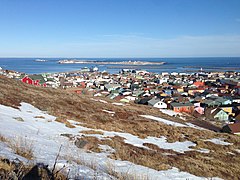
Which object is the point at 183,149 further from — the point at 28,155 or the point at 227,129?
the point at 227,129

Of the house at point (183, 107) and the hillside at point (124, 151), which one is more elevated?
the hillside at point (124, 151)

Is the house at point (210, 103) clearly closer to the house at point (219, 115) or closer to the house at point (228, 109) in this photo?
the house at point (228, 109)

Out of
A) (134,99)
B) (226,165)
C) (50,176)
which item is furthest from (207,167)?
(134,99)

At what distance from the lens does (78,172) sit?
15.6 ft

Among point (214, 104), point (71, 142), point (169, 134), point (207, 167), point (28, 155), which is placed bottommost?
point (214, 104)

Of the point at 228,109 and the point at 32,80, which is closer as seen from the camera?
the point at 32,80

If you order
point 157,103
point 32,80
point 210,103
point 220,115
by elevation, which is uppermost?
point 32,80

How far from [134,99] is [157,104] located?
10.5 metres

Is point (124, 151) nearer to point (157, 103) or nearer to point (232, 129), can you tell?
point (232, 129)

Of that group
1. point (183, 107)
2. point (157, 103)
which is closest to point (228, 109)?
point (183, 107)

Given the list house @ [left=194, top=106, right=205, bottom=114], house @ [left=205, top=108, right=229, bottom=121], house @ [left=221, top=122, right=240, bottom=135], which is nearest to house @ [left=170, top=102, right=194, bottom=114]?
house @ [left=194, top=106, right=205, bottom=114]

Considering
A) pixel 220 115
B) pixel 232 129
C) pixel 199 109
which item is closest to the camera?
pixel 232 129

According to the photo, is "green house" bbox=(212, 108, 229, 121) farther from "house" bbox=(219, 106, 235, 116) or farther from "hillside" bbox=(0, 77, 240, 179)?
"hillside" bbox=(0, 77, 240, 179)

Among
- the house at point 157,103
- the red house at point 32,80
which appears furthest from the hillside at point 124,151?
the house at point 157,103
